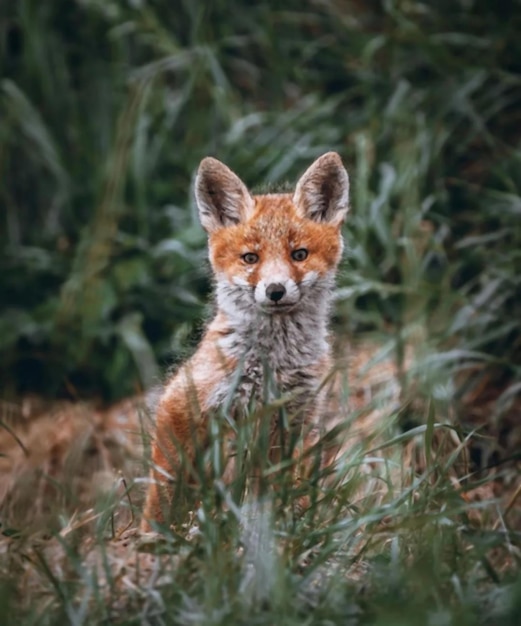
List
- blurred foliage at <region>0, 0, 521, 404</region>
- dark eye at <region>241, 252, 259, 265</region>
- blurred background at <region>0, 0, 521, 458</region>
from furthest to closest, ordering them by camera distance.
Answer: blurred foliage at <region>0, 0, 521, 404</region>
blurred background at <region>0, 0, 521, 458</region>
dark eye at <region>241, 252, 259, 265</region>

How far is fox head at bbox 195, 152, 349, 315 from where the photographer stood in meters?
4.20

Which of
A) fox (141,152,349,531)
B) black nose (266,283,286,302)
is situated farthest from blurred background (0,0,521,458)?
black nose (266,283,286,302)

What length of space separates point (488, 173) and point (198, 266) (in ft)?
6.46

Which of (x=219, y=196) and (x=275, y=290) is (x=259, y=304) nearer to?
(x=275, y=290)

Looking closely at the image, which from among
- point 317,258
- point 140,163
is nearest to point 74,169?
point 140,163

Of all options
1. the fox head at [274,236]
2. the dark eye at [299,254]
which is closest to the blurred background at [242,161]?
the fox head at [274,236]

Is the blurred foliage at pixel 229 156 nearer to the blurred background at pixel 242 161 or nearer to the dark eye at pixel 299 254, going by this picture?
the blurred background at pixel 242 161

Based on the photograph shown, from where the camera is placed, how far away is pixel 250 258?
168 inches

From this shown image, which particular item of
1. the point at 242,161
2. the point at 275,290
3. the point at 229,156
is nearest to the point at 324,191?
the point at 275,290

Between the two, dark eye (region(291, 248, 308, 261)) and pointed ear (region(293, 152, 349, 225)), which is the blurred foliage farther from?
dark eye (region(291, 248, 308, 261))

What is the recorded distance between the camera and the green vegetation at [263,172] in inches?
263

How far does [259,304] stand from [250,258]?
172 mm

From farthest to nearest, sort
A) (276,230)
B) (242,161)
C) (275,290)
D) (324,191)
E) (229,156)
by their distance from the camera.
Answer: (229,156), (242,161), (324,191), (276,230), (275,290)

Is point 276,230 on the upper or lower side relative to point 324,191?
lower
